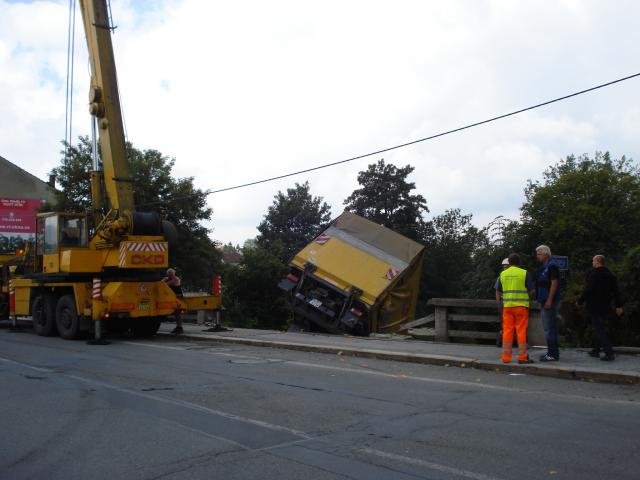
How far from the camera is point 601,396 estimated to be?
24.5 feet

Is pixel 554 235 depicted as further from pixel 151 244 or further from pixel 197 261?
pixel 151 244

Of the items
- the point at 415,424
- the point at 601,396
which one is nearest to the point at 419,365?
the point at 601,396

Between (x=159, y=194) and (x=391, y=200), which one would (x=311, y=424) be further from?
(x=391, y=200)

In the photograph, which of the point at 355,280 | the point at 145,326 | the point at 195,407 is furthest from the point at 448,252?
the point at 195,407

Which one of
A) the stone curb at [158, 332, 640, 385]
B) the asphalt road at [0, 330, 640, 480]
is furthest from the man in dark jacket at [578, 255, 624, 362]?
the asphalt road at [0, 330, 640, 480]

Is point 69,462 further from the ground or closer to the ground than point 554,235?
closer to the ground

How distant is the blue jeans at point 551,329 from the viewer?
373 inches

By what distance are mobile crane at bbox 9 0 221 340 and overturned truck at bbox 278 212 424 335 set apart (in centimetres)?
303

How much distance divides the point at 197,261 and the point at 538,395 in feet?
68.0

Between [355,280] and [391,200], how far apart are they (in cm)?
3127

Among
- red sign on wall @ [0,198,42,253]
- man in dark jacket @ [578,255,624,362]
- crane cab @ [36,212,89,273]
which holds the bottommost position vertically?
man in dark jacket @ [578,255,624,362]

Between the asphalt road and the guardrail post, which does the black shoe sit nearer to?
the asphalt road

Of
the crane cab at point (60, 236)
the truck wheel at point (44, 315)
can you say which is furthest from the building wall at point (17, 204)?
the crane cab at point (60, 236)

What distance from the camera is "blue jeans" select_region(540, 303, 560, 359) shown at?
948 centimetres
